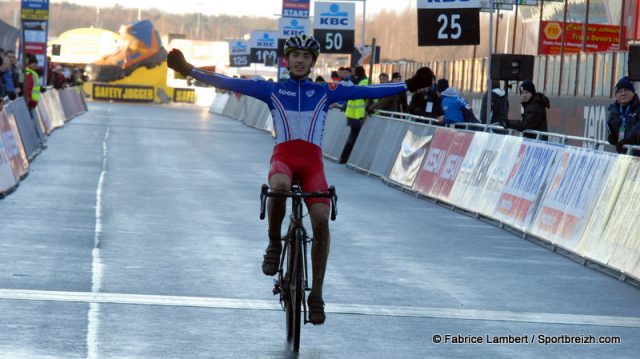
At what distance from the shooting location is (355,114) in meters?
27.2

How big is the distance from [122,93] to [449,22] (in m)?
71.3

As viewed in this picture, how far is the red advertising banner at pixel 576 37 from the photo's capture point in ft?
112

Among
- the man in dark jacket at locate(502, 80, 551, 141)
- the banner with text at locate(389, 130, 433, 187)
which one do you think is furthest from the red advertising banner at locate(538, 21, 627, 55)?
the man in dark jacket at locate(502, 80, 551, 141)

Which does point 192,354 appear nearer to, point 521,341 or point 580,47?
point 521,341

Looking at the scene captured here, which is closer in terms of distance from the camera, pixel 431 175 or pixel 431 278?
pixel 431 278

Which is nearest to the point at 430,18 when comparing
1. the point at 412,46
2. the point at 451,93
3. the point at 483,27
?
the point at 451,93

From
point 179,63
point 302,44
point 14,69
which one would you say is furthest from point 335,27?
point 302,44

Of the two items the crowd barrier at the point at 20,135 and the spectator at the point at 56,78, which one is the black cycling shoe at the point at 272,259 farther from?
the spectator at the point at 56,78

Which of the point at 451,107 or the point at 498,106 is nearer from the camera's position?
the point at 451,107

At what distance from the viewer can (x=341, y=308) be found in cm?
998

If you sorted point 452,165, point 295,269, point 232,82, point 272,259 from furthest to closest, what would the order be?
point 452,165, point 232,82, point 272,259, point 295,269

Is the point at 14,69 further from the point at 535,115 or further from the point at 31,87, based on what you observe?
the point at 535,115

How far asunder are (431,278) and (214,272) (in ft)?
6.17

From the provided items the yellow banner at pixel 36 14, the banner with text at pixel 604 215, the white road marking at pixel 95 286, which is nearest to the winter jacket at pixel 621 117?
the banner with text at pixel 604 215
